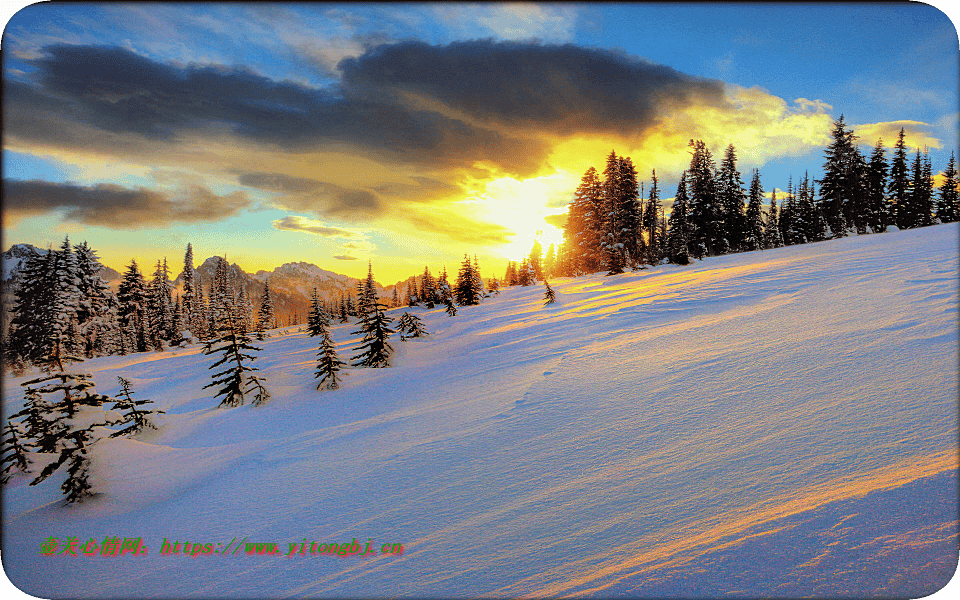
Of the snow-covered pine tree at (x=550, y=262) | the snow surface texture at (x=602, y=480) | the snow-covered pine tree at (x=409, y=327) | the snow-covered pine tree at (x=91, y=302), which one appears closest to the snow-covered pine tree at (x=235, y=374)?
the snow surface texture at (x=602, y=480)

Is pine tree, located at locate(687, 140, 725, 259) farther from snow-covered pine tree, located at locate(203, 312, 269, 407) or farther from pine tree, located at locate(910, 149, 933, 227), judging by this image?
snow-covered pine tree, located at locate(203, 312, 269, 407)

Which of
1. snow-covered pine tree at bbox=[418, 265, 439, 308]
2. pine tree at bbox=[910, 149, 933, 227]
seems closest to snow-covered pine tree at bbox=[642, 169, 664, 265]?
pine tree at bbox=[910, 149, 933, 227]

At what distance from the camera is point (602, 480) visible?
342cm

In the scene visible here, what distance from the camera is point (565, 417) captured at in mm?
4984

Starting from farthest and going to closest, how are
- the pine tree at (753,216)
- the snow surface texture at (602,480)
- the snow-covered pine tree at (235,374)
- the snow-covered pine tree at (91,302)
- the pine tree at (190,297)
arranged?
the pine tree at (190,297), the pine tree at (753,216), the snow-covered pine tree at (91,302), the snow-covered pine tree at (235,374), the snow surface texture at (602,480)

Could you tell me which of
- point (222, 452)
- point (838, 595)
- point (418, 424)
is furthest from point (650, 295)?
point (222, 452)

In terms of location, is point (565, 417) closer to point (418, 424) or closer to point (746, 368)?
point (418, 424)

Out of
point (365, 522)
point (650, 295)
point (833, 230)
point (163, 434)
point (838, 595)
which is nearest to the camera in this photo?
point (838, 595)

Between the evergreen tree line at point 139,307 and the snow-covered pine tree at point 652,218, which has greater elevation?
the snow-covered pine tree at point 652,218

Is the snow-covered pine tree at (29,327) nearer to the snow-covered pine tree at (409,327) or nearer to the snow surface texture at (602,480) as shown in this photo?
the snow surface texture at (602,480)

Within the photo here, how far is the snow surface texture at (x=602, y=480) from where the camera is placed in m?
2.38

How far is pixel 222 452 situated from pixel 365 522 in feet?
13.7

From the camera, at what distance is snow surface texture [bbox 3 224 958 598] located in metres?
2.38

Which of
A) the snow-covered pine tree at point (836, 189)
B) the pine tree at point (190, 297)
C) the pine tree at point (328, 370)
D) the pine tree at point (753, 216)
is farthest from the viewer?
the pine tree at point (190, 297)
